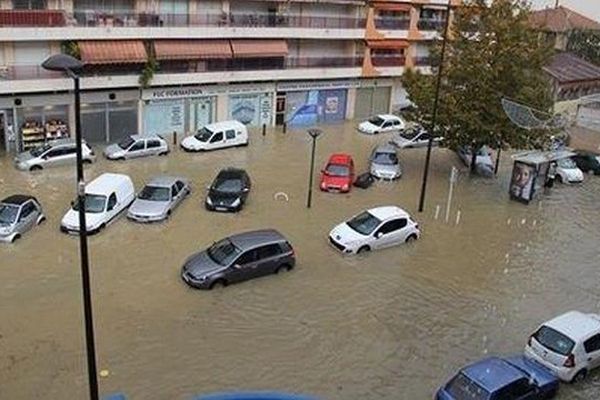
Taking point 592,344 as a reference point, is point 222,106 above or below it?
above

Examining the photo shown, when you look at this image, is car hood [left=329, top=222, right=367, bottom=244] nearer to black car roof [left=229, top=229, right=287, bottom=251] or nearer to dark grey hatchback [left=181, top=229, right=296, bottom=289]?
dark grey hatchback [left=181, top=229, right=296, bottom=289]

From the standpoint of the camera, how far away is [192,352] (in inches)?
688

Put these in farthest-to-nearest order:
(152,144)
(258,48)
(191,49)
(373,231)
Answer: (258,48)
(191,49)
(152,144)
(373,231)

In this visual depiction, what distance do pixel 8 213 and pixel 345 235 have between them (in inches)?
450

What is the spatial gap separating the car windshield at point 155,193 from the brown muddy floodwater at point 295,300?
798 mm

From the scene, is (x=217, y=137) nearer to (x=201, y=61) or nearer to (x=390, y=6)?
(x=201, y=61)

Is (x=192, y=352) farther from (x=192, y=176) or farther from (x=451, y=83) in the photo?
(x=451, y=83)

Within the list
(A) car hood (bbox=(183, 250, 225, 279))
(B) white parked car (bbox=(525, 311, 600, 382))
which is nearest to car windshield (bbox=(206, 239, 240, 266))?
(A) car hood (bbox=(183, 250, 225, 279))

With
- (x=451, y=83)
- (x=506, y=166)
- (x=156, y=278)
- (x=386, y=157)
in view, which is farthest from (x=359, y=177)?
(x=156, y=278)

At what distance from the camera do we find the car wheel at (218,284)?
20812 mm

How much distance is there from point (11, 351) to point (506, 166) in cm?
2828

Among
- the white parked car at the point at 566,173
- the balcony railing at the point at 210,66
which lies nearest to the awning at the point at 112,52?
the balcony railing at the point at 210,66

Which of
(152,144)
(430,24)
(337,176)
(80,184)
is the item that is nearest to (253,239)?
(337,176)

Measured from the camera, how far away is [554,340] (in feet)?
57.3
